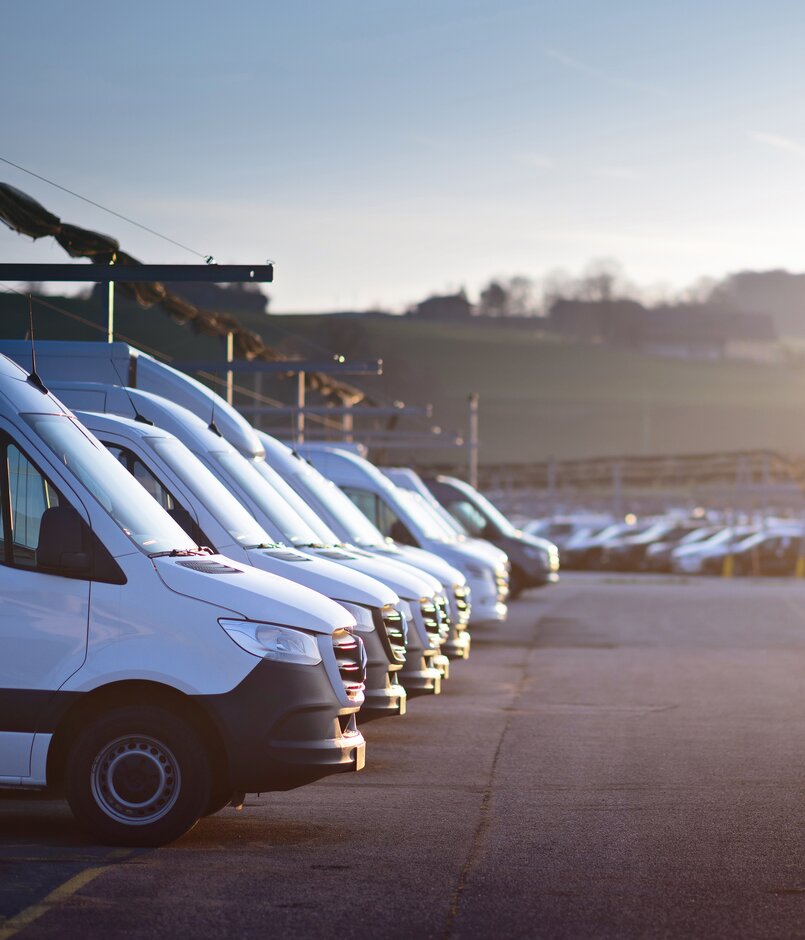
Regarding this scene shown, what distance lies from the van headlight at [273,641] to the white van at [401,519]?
12.1 m

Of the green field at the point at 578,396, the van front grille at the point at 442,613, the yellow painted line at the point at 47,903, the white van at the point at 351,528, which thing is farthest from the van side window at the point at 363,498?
the green field at the point at 578,396

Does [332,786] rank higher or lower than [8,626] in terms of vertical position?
lower

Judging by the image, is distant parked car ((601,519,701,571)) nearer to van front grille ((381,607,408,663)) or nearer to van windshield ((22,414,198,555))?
van front grille ((381,607,408,663))

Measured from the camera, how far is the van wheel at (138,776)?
8.01 metres

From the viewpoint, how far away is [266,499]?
12938 mm

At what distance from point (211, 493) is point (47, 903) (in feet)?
15.7

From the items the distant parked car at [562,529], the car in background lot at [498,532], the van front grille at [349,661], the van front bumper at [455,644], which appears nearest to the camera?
the van front grille at [349,661]

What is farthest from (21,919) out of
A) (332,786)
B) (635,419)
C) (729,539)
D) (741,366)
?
(741,366)

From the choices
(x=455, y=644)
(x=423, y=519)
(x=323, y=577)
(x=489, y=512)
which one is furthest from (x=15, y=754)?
(x=489, y=512)

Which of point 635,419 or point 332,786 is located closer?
point 332,786

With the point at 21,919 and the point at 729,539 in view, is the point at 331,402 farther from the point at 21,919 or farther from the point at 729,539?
the point at 21,919

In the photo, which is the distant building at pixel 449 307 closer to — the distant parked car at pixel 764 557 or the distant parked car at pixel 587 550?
the distant parked car at pixel 587 550

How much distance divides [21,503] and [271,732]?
1.63 meters

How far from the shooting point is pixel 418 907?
22.7 ft
